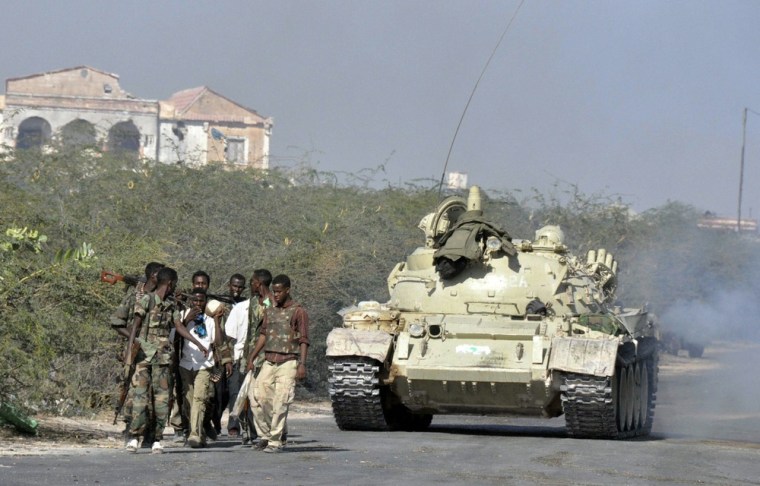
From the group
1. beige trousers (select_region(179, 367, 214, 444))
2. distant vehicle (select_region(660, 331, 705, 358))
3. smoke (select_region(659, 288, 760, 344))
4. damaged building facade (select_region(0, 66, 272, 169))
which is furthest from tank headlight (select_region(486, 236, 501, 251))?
damaged building facade (select_region(0, 66, 272, 169))

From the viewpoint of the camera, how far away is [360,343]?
54.4 ft

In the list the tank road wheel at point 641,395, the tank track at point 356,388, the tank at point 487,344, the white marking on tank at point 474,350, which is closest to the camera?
the tank at point 487,344

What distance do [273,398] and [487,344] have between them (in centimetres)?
369

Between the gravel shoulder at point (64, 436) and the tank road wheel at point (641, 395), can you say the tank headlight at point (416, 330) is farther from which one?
the tank road wheel at point (641, 395)

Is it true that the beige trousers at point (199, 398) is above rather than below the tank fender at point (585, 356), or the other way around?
below

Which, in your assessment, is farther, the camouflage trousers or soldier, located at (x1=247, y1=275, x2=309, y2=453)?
soldier, located at (x1=247, y1=275, x2=309, y2=453)

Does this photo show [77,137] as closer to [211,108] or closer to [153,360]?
[153,360]

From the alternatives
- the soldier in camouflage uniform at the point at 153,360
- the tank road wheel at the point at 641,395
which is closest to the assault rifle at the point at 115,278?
the soldier in camouflage uniform at the point at 153,360

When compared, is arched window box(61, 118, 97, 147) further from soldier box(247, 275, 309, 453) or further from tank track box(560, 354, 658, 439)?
soldier box(247, 275, 309, 453)

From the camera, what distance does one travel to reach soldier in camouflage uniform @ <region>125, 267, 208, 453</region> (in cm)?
1302

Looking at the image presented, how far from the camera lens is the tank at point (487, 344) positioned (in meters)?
16.3

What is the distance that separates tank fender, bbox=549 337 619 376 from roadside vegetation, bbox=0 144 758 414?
4409 mm

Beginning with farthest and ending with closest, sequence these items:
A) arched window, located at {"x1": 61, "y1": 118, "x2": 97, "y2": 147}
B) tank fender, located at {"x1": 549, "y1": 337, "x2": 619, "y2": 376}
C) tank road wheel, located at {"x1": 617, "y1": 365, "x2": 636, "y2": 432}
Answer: arched window, located at {"x1": 61, "y1": 118, "x2": 97, "y2": 147} < tank road wheel, located at {"x1": 617, "y1": 365, "x2": 636, "y2": 432} < tank fender, located at {"x1": 549, "y1": 337, "x2": 619, "y2": 376}

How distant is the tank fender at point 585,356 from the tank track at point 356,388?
1837 millimetres
